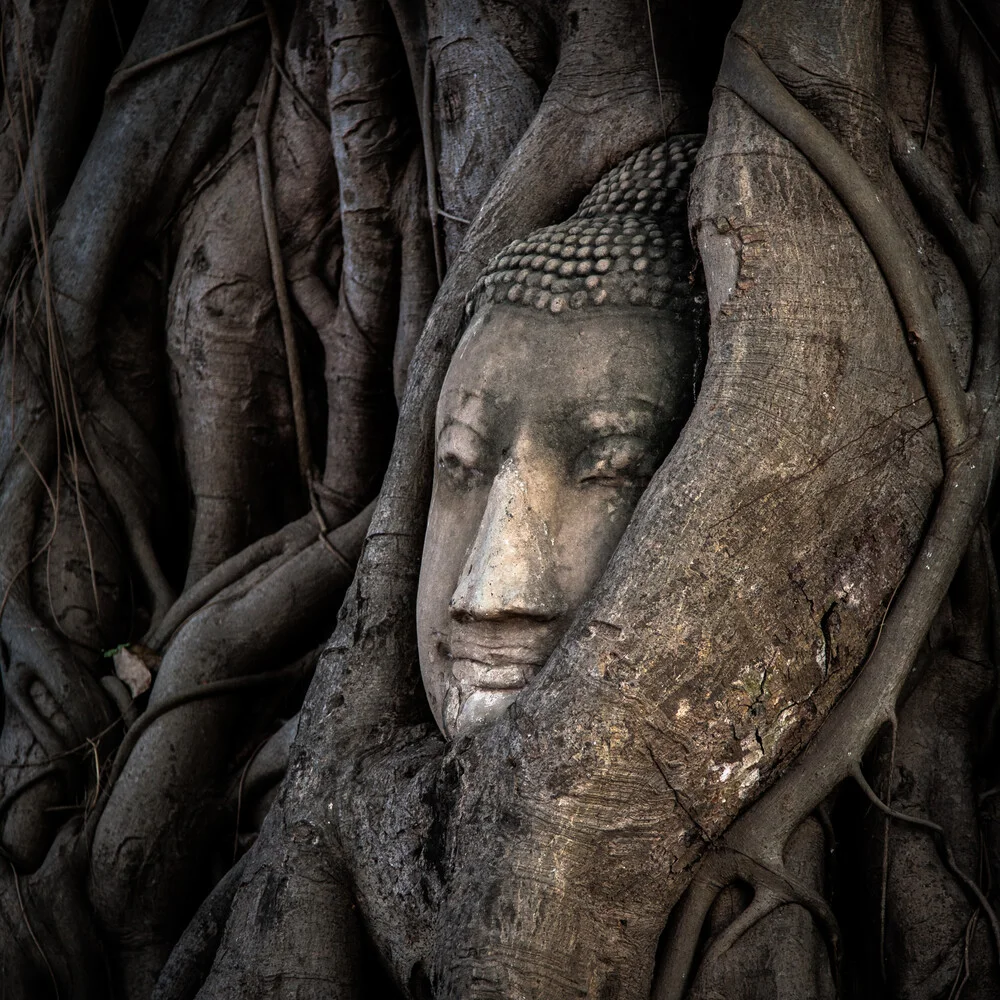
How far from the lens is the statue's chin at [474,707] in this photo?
6.40ft

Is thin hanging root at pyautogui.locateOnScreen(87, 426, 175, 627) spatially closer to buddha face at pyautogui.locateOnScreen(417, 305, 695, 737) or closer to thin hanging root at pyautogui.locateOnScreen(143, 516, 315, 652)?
thin hanging root at pyautogui.locateOnScreen(143, 516, 315, 652)

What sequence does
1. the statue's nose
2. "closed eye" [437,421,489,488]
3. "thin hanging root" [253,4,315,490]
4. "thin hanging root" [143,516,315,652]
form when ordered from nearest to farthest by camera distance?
1. the statue's nose
2. "closed eye" [437,421,489,488]
3. "thin hanging root" [143,516,315,652]
4. "thin hanging root" [253,4,315,490]

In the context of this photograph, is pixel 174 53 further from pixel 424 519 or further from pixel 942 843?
pixel 942 843

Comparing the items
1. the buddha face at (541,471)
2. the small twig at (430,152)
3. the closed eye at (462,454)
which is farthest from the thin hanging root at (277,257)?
the buddha face at (541,471)

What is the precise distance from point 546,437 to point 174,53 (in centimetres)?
210

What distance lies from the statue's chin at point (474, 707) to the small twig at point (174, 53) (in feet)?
7.48

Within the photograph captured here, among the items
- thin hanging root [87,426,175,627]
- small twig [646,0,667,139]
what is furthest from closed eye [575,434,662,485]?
thin hanging root [87,426,175,627]

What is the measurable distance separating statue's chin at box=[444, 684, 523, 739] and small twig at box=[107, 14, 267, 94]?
228cm

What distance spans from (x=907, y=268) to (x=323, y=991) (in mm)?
1512

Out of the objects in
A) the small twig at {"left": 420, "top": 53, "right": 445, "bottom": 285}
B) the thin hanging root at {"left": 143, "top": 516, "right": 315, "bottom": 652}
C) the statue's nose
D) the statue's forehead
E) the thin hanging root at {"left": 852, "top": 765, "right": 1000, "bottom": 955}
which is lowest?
the thin hanging root at {"left": 852, "top": 765, "right": 1000, "bottom": 955}

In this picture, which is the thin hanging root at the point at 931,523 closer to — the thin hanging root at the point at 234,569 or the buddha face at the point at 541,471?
the buddha face at the point at 541,471

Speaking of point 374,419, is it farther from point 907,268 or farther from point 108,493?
point 907,268

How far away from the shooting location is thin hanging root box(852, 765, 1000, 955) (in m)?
1.85

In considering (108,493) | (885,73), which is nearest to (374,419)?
(108,493)
